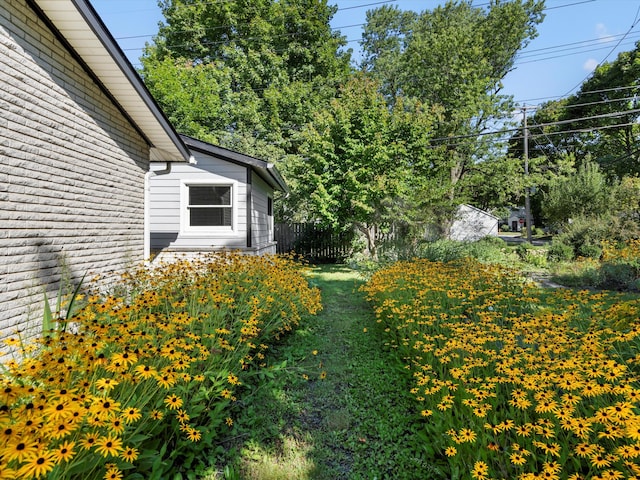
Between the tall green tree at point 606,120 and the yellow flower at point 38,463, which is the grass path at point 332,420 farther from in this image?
the tall green tree at point 606,120

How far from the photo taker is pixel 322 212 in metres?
11.3

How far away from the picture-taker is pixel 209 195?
891 cm

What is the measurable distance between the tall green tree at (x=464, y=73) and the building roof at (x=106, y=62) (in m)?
11.4

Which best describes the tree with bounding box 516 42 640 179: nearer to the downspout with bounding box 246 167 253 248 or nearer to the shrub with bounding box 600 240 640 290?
the shrub with bounding box 600 240 640 290

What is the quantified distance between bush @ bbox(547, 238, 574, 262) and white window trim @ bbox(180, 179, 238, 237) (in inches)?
437

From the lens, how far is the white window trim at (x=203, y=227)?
26.6 feet

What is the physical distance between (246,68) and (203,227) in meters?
15.4

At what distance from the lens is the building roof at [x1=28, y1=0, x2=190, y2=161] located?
3.83 m

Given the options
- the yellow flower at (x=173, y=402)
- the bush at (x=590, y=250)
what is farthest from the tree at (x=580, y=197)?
the yellow flower at (x=173, y=402)

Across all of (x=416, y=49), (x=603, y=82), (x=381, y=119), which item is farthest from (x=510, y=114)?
(x=603, y=82)

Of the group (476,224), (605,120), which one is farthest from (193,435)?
(605,120)

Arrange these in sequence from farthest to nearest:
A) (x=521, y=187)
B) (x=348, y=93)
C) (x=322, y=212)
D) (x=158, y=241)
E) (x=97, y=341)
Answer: (x=521, y=187) → (x=348, y=93) → (x=322, y=212) → (x=158, y=241) → (x=97, y=341)

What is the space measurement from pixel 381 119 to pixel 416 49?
8742 millimetres

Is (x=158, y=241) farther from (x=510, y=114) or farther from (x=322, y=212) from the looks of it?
(x=510, y=114)
